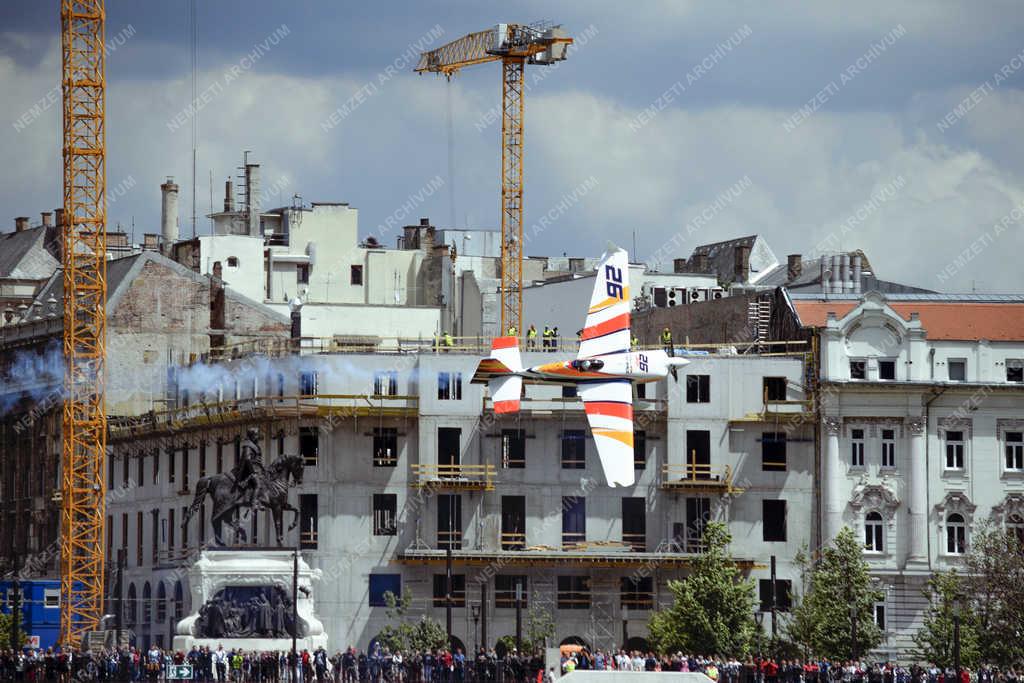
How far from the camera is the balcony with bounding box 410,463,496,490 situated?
388 feet

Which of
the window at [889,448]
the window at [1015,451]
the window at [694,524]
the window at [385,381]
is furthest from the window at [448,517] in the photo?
the window at [1015,451]

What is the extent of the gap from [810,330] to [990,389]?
8944 millimetres

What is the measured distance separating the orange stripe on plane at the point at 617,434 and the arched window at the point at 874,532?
2437 centimetres

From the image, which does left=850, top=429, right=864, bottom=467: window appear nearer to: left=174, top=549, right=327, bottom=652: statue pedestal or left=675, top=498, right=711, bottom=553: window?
left=675, top=498, right=711, bottom=553: window

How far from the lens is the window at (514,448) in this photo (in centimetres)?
11962

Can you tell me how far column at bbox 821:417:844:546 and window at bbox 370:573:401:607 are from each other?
20.1 metres

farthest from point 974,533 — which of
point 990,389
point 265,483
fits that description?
point 265,483

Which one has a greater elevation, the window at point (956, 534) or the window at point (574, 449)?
the window at point (574, 449)

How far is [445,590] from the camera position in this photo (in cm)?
11894

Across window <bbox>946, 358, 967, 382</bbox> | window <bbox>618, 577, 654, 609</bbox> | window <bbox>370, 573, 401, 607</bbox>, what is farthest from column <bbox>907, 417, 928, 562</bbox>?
window <bbox>370, 573, 401, 607</bbox>

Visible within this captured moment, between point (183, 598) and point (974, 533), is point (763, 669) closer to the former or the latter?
point (974, 533)

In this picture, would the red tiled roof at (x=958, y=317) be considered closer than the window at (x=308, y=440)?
Yes

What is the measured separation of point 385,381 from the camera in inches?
4739

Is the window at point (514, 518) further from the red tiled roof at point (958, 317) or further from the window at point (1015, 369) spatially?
the window at point (1015, 369)
